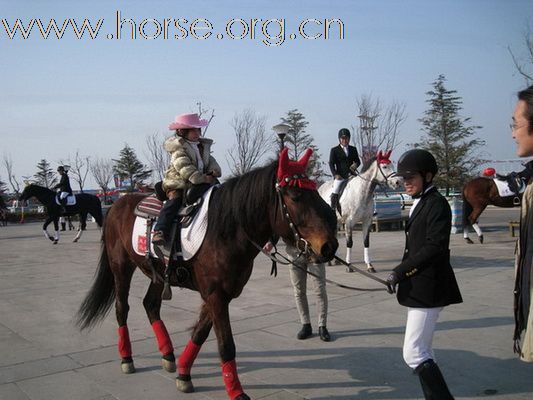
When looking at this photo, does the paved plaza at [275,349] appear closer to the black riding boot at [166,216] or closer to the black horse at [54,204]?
the black riding boot at [166,216]

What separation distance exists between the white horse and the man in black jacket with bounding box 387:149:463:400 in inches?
262

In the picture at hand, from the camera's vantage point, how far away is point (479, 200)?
13.6 m

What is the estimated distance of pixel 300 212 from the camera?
3.43 metres

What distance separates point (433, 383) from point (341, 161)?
8025mm

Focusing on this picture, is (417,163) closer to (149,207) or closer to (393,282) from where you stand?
(393,282)

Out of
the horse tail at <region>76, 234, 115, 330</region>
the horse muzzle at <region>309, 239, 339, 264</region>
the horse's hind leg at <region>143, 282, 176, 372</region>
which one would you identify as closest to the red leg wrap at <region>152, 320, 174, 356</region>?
the horse's hind leg at <region>143, 282, 176, 372</region>

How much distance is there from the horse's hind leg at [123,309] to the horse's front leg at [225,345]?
4.38ft

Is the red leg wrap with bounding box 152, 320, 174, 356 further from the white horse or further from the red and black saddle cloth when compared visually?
the white horse

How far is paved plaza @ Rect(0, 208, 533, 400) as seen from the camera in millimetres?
4016

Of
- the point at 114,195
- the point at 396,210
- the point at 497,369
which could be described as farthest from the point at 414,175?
the point at 114,195

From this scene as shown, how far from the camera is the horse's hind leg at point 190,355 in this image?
4043 millimetres

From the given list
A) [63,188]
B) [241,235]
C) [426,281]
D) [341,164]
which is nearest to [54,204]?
[63,188]

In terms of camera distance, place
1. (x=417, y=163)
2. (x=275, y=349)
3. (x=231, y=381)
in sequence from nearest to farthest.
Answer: (x=417, y=163) → (x=231, y=381) → (x=275, y=349)

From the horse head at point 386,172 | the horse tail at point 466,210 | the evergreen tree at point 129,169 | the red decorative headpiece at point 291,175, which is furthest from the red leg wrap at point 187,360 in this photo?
the evergreen tree at point 129,169
